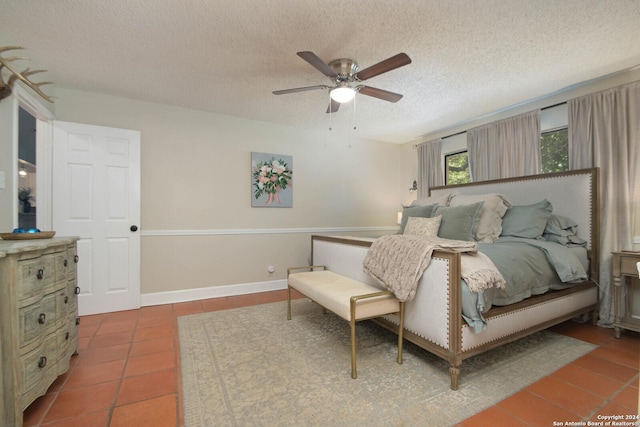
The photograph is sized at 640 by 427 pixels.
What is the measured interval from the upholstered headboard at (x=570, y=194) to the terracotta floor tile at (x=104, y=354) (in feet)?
13.5

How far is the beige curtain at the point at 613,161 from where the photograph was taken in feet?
8.13

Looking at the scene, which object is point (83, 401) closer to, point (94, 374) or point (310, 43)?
point (94, 374)

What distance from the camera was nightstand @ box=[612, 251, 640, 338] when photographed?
2234mm

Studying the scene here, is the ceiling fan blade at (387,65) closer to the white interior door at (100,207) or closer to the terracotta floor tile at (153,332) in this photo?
the white interior door at (100,207)

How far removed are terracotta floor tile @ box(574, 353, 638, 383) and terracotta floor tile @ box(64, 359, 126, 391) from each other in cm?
316

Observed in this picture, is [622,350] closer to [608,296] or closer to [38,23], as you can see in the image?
[608,296]

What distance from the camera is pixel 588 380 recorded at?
172cm

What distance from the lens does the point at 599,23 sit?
1910mm

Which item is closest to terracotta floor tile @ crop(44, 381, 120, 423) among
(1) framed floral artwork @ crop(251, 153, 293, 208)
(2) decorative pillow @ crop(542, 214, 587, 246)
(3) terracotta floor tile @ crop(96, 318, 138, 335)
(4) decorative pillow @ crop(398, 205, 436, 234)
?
(3) terracotta floor tile @ crop(96, 318, 138, 335)

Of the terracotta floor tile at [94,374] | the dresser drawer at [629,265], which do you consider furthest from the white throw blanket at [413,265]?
the terracotta floor tile at [94,374]

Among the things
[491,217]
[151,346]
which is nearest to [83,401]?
[151,346]

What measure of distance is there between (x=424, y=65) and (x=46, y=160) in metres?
3.77

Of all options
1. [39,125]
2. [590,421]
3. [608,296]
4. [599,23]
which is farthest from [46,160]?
[608,296]

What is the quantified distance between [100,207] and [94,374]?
183 cm
